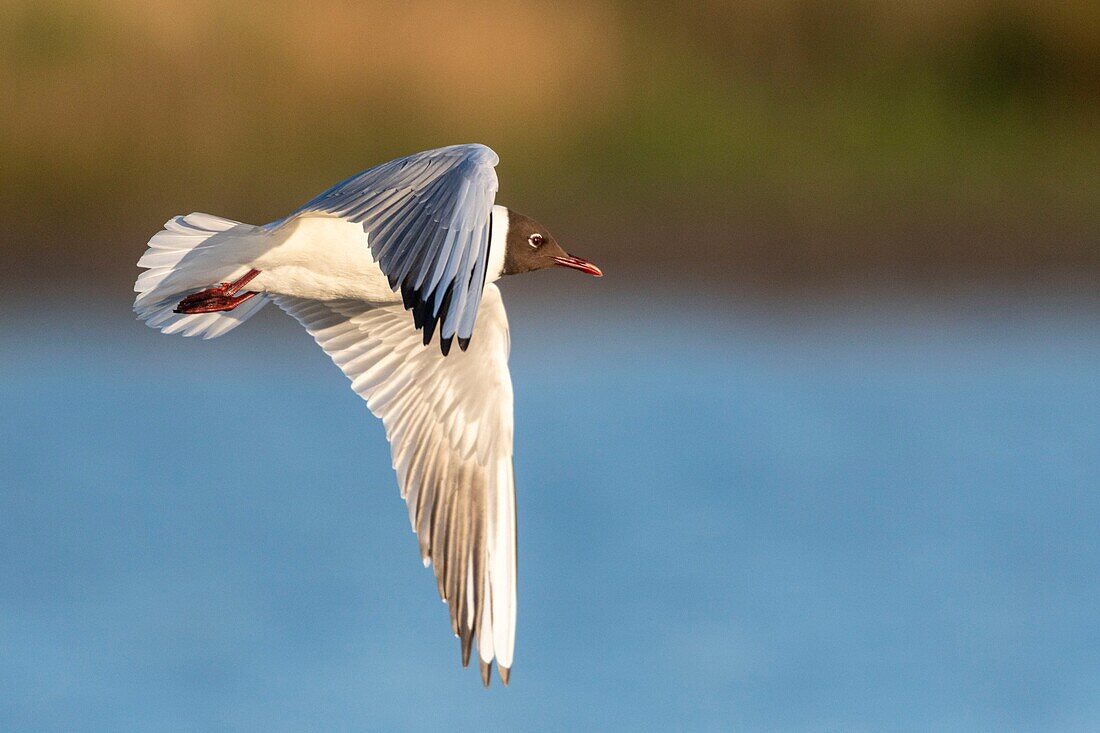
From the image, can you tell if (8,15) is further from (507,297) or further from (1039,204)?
(1039,204)

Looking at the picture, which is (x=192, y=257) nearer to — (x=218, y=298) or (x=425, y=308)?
(x=218, y=298)

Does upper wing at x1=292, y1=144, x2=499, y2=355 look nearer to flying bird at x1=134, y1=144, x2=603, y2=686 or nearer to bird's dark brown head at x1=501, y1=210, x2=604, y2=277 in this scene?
flying bird at x1=134, y1=144, x2=603, y2=686

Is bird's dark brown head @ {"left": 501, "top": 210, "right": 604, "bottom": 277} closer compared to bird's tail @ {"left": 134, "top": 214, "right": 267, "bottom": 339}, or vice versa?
bird's tail @ {"left": 134, "top": 214, "right": 267, "bottom": 339}

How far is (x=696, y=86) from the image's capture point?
13.5 meters

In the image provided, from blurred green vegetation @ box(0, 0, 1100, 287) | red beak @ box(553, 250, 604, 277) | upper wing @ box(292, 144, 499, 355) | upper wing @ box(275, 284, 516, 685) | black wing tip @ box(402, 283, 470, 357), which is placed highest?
upper wing @ box(292, 144, 499, 355)

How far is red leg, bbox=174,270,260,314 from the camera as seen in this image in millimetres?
5762

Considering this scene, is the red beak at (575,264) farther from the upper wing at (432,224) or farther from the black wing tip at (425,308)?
the black wing tip at (425,308)

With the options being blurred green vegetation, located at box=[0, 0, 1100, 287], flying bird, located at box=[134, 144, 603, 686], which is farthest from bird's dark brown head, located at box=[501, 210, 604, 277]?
blurred green vegetation, located at box=[0, 0, 1100, 287]

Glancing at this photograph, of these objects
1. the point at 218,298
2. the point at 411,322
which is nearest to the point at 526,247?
the point at 411,322

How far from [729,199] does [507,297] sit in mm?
1877

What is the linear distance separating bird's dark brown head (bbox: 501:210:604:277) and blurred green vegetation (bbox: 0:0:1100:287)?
563cm

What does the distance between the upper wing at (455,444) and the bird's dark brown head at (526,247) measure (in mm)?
195

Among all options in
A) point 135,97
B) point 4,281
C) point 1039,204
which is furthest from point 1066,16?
point 4,281

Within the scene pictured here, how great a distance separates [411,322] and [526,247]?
46cm
